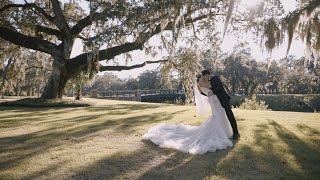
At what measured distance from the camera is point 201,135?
23.9 ft

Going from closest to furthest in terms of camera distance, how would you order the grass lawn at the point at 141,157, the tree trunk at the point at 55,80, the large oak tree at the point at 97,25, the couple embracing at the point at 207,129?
the grass lawn at the point at 141,157 → the couple embracing at the point at 207,129 → the large oak tree at the point at 97,25 → the tree trunk at the point at 55,80

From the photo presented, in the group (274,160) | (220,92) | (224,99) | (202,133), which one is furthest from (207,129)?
(274,160)

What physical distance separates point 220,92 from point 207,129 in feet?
3.68

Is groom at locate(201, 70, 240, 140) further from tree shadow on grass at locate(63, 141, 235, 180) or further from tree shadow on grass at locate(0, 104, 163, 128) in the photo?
tree shadow on grass at locate(0, 104, 163, 128)

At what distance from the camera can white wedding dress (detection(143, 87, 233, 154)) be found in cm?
675

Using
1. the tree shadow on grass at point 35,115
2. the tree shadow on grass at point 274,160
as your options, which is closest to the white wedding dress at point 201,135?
the tree shadow on grass at point 274,160

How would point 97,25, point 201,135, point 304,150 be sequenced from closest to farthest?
1. point 304,150
2. point 201,135
3. point 97,25

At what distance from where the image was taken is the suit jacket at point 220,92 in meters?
7.71

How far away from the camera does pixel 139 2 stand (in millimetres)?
16609

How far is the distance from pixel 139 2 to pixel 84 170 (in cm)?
1308

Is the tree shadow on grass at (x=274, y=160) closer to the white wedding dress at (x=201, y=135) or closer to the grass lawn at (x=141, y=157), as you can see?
the grass lawn at (x=141, y=157)

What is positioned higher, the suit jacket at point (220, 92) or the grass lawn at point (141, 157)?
the suit jacket at point (220, 92)

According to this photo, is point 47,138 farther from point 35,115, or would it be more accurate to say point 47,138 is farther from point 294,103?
point 294,103

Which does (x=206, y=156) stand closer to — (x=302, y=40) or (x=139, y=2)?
(x=302, y=40)
